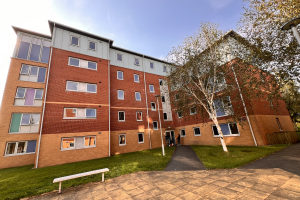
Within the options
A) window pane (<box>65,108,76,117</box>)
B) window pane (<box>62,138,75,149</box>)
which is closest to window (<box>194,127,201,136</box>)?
window pane (<box>62,138,75,149</box>)

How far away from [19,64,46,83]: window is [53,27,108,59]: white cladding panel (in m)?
5.35

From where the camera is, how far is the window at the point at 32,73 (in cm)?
1745

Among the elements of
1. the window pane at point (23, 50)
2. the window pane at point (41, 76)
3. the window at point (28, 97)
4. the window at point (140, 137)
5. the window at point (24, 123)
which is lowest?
the window at point (140, 137)

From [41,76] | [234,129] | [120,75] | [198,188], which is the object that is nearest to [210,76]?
[234,129]

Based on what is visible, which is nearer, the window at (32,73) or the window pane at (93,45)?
the window at (32,73)

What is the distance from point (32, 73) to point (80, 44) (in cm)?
795

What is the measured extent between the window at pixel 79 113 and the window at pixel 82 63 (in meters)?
6.03

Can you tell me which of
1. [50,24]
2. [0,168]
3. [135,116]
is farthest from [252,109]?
[0,168]

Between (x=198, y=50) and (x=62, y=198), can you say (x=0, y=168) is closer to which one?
(x=62, y=198)

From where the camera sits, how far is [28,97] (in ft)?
56.4

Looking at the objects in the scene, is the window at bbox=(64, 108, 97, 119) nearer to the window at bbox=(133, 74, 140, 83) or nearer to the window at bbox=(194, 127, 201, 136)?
the window at bbox=(133, 74, 140, 83)

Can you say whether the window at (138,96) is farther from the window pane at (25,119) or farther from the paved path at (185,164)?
the window pane at (25,119)

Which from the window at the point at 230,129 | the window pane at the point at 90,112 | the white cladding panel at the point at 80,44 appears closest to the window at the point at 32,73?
the white cladding panel at the point at 80,44

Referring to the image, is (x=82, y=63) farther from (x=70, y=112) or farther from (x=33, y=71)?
(x=33, y=71)
